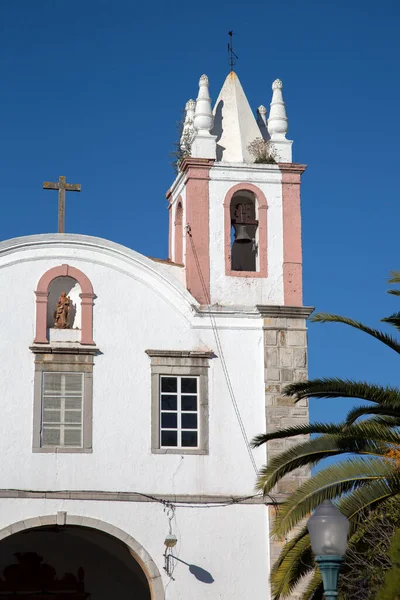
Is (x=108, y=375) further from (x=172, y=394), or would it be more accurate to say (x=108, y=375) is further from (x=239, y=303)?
(x=239, y=303)

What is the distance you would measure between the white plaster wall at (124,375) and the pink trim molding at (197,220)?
619mm

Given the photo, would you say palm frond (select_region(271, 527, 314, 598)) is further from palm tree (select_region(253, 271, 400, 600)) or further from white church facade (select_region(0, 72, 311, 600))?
white church facade (select_region(0, 72, 311, 600))

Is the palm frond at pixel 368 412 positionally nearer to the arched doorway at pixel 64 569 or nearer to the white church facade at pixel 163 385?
the white church facade at pixel 163 385

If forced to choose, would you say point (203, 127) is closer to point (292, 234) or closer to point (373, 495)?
point (292, 234)

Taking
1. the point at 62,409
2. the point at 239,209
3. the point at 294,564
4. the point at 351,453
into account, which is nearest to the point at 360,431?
the point at 351,453

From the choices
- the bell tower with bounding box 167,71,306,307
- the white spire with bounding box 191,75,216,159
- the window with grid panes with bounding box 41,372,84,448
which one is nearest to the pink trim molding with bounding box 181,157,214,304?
the bell tower with bounding box 167,71,306,307

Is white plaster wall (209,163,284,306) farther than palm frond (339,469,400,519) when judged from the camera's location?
Yes

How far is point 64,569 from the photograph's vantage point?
23641 millimetres

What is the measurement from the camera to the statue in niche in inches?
853

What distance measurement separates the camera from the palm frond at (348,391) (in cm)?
1683

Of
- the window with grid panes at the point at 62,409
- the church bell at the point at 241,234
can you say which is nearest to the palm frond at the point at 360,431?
the window with grid panes at the point at 62,409

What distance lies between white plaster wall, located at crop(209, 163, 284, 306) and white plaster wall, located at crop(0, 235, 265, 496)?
61 cm

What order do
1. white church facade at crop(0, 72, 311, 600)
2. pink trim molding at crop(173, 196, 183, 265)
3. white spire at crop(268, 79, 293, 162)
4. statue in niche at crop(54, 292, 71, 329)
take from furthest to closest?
pink trim molding at crop(173, 196, 183, 265) < white spire at crop(268, 79, 293, 162) < statue in niche at crop(54, 292, 71, 329) < white church facade at crop(0, 72, 311, 600)

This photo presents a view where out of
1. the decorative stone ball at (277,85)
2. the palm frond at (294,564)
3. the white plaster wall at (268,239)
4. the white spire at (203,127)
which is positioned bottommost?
the palm frond at (294,564)
